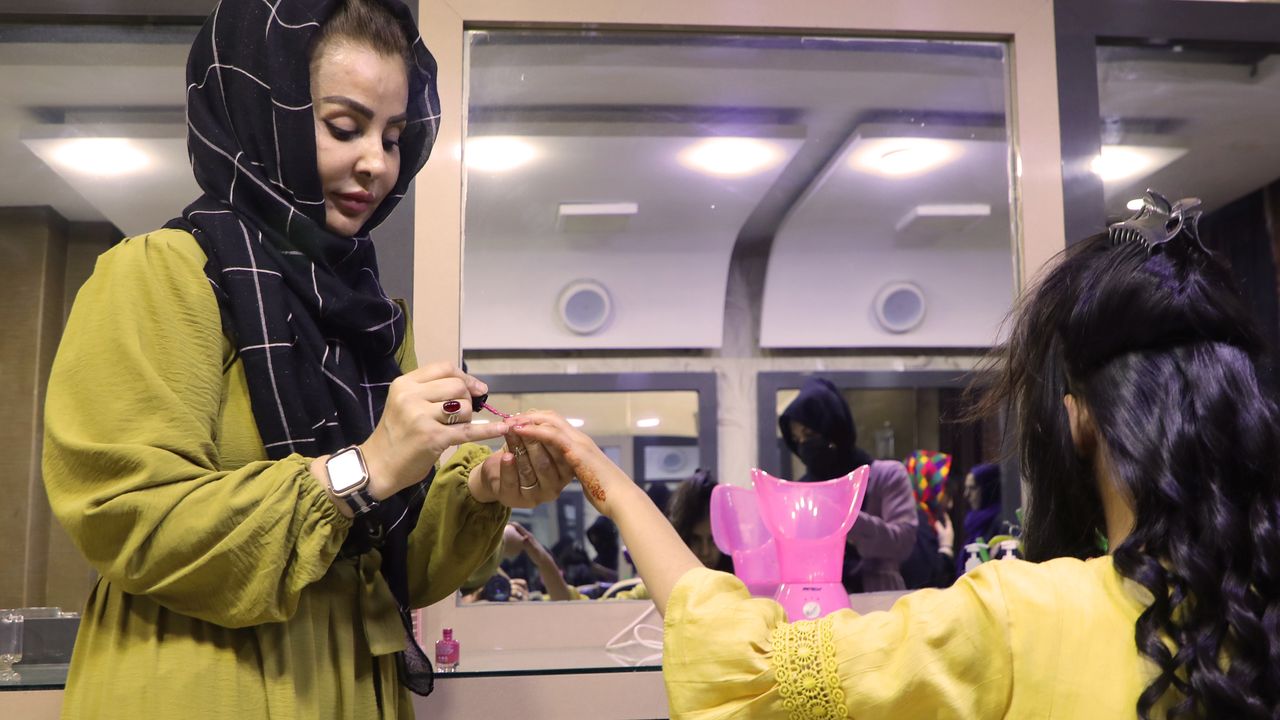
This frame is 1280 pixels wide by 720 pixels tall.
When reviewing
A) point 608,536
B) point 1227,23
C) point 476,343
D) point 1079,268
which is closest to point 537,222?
point 476,343

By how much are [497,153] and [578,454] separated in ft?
2.62

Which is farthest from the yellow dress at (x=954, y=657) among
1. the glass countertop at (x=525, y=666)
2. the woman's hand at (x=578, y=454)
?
the glass countertop at (x=525, y=666)

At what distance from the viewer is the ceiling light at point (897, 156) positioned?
6.16 ft

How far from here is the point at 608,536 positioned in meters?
1.72

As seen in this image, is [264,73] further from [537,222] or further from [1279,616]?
[1279,616]

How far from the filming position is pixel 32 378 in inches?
63.6

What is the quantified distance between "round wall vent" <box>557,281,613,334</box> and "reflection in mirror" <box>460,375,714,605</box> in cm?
10

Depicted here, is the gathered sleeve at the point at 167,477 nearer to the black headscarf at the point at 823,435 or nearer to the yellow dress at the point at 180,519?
the yellow dress at the point at 180,519

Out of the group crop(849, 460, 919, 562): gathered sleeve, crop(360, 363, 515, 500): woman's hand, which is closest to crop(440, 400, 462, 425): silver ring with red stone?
crop(360, 363, 515, 500): woman's hand

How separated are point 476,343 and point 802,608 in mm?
657

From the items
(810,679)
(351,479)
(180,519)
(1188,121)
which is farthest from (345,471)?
(1188,121)

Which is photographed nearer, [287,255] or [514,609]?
[287,255]

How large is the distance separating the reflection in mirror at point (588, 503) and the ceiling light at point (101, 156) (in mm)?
635

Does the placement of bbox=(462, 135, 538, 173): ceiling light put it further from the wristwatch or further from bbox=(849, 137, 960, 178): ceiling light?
the wristwatch
